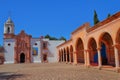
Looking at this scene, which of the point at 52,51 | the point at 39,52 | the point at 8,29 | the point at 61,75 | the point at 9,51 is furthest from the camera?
the point at 8,29

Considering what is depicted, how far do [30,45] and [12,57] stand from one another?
208 inches

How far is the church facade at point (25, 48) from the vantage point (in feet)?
139

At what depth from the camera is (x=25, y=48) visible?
43.2m

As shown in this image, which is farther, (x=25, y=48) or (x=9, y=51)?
(x=25, y=48)

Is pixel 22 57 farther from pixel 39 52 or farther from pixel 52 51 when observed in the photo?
pixel 52 51

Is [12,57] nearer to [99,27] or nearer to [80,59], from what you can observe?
[80,59]

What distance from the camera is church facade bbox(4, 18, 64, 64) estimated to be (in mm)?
42406

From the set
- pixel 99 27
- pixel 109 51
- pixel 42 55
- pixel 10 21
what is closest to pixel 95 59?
pixel 109 51

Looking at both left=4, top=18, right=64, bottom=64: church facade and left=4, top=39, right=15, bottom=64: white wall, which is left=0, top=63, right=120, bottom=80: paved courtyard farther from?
left=4, top=18, right=64, bottom=64: church facade

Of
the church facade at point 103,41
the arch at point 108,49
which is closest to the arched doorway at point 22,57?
the church facade at point 103,41

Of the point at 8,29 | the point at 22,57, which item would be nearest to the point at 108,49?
the point at 22,57

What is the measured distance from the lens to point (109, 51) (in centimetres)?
2253

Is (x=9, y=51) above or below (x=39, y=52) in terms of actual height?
above

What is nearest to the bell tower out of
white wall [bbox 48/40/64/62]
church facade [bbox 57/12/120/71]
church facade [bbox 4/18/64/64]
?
church facade [bbox 4/18/64/64]
